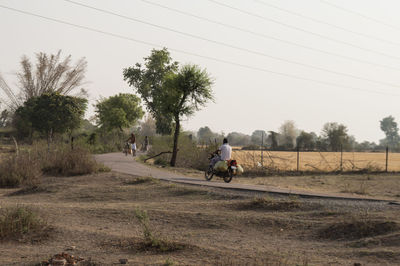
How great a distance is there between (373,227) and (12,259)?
7.22 metres

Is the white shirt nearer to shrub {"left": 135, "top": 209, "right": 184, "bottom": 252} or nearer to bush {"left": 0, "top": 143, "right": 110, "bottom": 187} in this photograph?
bush {"left": 0, "top": 143, "right": 110, "bottom": 187}

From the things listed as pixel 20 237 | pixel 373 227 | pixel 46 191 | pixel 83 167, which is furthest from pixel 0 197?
pixel 373 227

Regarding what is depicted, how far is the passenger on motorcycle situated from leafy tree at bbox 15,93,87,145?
40196 millimetres

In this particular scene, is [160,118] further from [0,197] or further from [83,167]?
[0,197]

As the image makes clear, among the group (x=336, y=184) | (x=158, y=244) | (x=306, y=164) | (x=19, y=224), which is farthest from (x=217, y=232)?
(x=306, y=164)

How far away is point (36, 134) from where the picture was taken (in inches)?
2452

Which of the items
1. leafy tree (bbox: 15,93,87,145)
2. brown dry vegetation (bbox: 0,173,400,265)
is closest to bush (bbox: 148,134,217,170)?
brown dry vegetation (bbox: 0,173,400,265)

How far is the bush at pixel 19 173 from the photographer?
1939cm

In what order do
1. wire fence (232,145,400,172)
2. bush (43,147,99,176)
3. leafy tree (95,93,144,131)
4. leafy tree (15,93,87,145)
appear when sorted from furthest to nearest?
leafy tree (95,93,144,131)
leafy tree (15,93,87,145)
wire fence (232,145,400,172)
bush (43,147,99,176)

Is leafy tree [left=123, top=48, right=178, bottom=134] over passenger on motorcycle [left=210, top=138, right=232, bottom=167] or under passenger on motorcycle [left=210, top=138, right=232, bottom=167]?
over

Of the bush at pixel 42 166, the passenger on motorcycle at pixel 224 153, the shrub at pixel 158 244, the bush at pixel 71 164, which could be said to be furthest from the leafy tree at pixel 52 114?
the shrub at pixel 158 244

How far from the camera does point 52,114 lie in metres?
56.6

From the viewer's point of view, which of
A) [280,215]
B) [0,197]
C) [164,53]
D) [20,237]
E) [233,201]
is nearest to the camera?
[20,237]

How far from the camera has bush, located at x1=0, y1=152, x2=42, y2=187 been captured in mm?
19391
